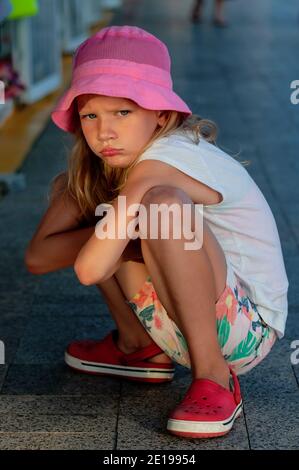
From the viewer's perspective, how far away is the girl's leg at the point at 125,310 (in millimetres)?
2928

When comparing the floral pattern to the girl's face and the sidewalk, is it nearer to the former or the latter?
the sidewalk

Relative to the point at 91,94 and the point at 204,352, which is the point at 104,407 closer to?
the point at 204,352

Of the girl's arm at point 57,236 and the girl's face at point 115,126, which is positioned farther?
the girl's arm at point 57,236

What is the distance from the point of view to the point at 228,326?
2.84 m

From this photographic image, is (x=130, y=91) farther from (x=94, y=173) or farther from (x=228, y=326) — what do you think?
(x=228, y=326)

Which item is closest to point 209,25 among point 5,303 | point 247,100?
point 247,100

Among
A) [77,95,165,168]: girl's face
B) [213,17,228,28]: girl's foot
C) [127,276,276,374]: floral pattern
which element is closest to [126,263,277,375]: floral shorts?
[127,276,276,374]: floral pattern

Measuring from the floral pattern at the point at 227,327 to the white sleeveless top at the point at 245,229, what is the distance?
44mm

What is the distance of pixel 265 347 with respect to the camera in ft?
9.70

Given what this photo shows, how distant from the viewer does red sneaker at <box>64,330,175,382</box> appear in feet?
10.1

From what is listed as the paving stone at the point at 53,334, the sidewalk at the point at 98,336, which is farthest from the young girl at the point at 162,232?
the paving stone at the point at 53,334

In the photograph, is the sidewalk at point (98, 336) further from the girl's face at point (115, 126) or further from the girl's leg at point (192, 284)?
the girl's face at point (115, 126)

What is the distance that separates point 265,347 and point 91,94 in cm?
90

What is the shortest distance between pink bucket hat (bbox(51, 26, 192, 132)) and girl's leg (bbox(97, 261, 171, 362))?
0.49 m
